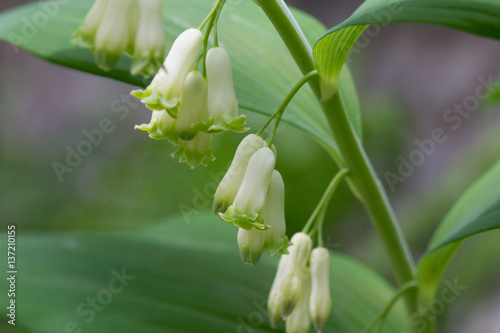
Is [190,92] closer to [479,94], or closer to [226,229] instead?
[226,229]

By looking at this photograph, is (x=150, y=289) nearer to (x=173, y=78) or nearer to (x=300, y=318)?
(x=300, y=318)

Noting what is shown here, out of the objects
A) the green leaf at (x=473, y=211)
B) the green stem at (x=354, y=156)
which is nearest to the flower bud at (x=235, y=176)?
the green stem at (x=354, y=156)

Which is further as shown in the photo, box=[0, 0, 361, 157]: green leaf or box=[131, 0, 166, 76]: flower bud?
box=[0, 0, 361, 157]: green leaf

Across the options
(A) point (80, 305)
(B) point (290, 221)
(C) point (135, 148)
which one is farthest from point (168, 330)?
(C) point (135, 148)

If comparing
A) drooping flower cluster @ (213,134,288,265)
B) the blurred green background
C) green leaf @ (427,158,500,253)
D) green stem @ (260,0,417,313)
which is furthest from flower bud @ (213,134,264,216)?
the blurred green background

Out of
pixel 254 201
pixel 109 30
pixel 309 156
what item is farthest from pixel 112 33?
pixel 309 156

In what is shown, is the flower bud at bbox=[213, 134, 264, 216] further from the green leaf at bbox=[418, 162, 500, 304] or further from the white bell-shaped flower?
the green leaf at bbox=[418, 162, 500, 304]
